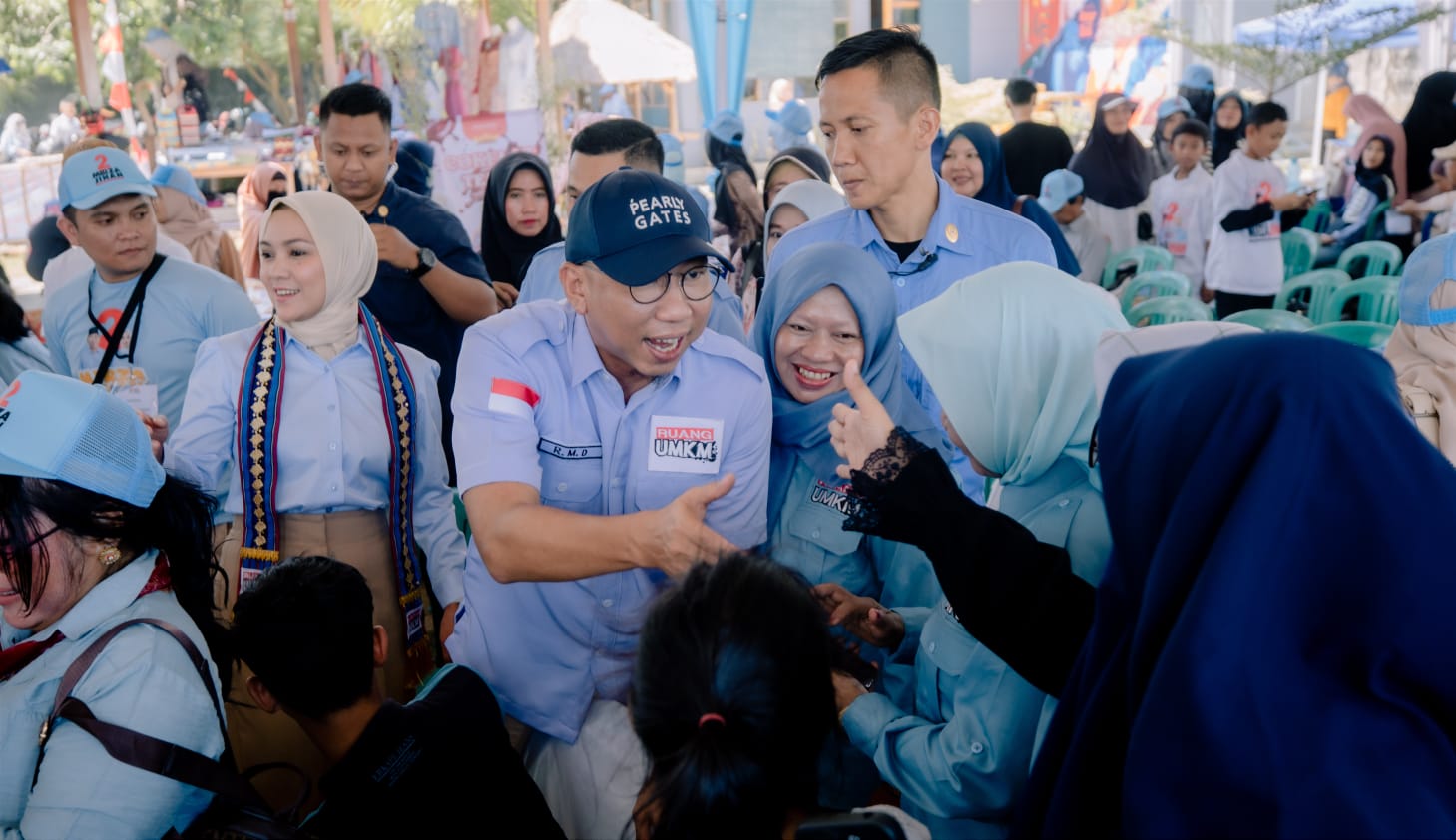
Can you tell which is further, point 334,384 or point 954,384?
point 334,384

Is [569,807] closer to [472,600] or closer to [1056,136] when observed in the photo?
[472,600]

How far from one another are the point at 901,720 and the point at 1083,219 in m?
5.37

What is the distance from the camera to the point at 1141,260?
679 cm

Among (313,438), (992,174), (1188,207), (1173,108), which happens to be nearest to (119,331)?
(313,438)

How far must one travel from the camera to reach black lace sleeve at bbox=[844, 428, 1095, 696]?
141 cm

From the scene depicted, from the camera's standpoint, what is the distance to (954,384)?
65.5 inches

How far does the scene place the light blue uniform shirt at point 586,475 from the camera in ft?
6.25

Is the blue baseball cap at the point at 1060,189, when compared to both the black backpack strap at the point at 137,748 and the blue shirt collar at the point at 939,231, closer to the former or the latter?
the blue shirt collar at the point at 939,231

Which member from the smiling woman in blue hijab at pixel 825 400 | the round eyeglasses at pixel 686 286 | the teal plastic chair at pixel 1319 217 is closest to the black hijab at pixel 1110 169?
the teal plastic chair at pixel 1319 217

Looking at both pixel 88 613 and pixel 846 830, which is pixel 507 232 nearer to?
pixel 88 613

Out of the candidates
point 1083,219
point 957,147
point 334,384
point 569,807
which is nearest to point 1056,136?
point 1083,219

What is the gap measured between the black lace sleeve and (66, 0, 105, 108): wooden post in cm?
651

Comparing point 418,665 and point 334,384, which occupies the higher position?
point 334,384

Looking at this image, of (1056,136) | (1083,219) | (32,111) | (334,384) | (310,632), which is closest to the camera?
(310,632)
